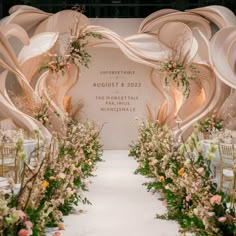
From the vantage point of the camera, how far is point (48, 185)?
4883 millimetres

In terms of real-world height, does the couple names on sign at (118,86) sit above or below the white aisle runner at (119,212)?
above

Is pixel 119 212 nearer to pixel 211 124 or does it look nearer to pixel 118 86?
pixel 211 124

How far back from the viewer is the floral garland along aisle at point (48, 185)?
2.98 metres

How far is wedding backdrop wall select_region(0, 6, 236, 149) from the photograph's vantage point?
1005 cm

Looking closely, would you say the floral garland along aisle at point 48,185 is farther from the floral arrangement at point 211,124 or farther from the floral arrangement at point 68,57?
the floral arrangement at point 211,124

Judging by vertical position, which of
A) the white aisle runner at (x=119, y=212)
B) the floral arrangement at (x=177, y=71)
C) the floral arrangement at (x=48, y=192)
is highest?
the floral arrangement at (x=177, y=71)

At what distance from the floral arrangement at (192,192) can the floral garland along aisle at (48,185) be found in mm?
1056

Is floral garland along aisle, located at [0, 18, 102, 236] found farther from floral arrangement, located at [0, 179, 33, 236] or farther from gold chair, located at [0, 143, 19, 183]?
gold chair, located at [0, 143, 19, 183]

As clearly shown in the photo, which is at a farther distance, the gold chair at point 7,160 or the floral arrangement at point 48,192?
the gold chair at point 7,160

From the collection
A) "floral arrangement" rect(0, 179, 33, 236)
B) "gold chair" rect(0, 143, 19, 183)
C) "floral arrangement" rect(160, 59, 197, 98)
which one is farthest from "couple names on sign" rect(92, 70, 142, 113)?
"floral arrangement" rect(0, 179, 33, 236)

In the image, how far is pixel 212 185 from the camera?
3.90m

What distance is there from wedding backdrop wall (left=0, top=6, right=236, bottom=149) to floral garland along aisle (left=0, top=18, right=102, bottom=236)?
0.27 metres

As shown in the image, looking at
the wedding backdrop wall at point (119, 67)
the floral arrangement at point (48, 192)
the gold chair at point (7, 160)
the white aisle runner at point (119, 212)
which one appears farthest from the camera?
the wedding backdrop wall at point (119, 67)

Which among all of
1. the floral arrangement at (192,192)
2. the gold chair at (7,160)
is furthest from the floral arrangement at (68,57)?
the gold chair at (7,160)
